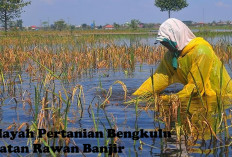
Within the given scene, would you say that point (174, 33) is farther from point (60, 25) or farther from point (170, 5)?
point (60, 25)

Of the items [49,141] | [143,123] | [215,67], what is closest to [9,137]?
[49,141]

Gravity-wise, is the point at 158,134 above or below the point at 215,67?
below

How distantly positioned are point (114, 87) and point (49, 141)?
4125 mm

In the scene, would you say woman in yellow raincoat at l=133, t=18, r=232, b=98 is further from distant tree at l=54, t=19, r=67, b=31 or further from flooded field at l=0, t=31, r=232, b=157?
distant tree at l=54, t=19, r=67, b=31

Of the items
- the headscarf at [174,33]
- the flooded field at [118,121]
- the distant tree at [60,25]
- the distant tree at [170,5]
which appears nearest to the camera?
the flooded field at [118,121]

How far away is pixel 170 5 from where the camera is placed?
83000 mm

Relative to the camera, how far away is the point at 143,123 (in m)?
5.54

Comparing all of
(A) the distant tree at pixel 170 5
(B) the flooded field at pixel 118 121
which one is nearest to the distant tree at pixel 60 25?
(A) the distant tree at pixel 170 5

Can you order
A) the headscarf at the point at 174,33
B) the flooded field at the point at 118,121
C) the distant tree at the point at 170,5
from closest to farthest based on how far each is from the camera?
the flooded field at the point at 118,121 < the headscarf at the point at 174,33 < the distant tree at the point at 170,5

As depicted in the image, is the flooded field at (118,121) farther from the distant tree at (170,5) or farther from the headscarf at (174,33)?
the distant tree at (170,5)

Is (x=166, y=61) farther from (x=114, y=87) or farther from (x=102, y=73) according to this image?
(x=102, y=73)

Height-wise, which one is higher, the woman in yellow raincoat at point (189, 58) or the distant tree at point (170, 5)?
the distant tree at point (170, 5)

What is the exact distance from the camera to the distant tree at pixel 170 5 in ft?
271

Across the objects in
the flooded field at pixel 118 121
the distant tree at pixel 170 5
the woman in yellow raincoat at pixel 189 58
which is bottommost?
the flooded field at pixel 118 121
